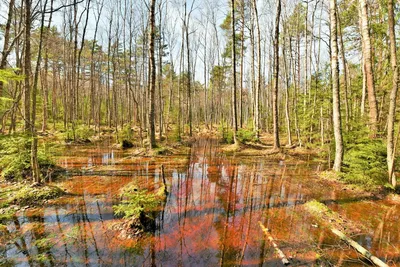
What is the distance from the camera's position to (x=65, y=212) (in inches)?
214

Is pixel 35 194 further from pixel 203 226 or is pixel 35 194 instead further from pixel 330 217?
pixel 330 217

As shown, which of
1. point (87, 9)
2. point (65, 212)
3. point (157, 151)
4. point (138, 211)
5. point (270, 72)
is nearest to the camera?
point (138, 211)

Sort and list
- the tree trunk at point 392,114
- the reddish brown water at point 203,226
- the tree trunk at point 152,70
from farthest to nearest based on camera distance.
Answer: the tree trunk at point 152,70 → the tree trunk at point 392,114 → the reddish brown water at point 203,226

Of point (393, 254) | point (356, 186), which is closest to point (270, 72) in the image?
point (356, 186)

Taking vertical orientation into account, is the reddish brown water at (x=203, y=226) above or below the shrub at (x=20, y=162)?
below

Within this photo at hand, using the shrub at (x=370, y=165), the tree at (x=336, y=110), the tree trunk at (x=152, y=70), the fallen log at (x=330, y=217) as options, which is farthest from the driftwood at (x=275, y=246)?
the tree trunk at (x=152, y=70)

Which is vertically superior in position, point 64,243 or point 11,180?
point 11,180

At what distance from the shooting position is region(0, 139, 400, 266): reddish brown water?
3686 millimetres

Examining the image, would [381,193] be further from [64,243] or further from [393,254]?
[64,243]

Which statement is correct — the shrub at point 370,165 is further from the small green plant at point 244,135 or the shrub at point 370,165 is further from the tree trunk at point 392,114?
the small green plant at point 244,135

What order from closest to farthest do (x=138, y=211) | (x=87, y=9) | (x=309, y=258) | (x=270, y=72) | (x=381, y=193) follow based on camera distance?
(x=309, y=258), (x=138, y=211), (x=381, y=193), (x=87, y=9), (x=270, y=72)

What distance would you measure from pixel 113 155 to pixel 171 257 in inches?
418

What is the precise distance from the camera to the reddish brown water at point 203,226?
145 inches

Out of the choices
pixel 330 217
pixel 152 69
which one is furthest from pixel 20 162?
pixel 330 217
